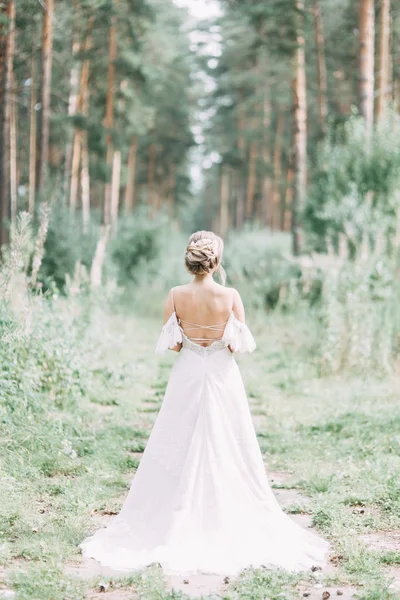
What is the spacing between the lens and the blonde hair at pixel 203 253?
4910 millimetres

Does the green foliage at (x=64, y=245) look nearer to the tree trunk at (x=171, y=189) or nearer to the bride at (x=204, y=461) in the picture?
the bride at (x=204, y=461)

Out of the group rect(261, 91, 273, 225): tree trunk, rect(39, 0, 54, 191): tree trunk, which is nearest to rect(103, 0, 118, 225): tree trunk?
rect(39, 0, 54, 191): tree trunk

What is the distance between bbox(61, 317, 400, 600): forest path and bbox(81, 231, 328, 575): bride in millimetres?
352

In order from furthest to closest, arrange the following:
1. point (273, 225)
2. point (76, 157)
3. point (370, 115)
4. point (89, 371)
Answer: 1. point (273, 225)
2. point (76, 157)
3. point (370, 115)
4. point (89, 371)

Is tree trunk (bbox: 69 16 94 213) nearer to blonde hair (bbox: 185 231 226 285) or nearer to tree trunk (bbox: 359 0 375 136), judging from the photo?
tree trunk (bbox: 359 0 375 136)

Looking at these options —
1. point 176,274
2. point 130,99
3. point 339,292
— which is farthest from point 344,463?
point 130,99

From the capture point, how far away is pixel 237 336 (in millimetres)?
5035

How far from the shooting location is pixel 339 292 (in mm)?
11453

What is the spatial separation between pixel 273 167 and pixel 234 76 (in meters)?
4.85

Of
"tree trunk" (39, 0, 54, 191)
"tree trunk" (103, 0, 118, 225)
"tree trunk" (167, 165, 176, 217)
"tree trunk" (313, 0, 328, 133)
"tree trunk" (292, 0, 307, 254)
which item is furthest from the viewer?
"tree trunk" (167, 165, 176, 217)

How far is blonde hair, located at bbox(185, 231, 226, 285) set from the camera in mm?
4910

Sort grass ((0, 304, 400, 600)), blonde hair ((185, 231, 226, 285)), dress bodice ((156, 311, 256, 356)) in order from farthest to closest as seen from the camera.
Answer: dress bodice ((156, 311, 256, 356)) < blonde hair ((185, 231, 226, 285)) < grass ((0, 304, 400, 600))

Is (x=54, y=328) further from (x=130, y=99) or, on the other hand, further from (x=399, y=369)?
(x=130, y=99)

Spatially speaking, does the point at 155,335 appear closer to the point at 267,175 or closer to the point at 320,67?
the point at 320,67
